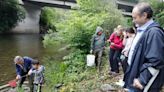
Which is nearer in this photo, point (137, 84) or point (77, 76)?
point (137, 84)

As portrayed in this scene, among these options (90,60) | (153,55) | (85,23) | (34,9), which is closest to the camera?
(153,55)

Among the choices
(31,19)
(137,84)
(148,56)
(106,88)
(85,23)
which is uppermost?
(148,56)

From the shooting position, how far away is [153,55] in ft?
12.7

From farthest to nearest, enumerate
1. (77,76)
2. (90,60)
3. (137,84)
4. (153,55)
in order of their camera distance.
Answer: (90,60) < (77,76) < (137,84) < (153,55)

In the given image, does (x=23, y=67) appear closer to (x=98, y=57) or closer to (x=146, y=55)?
(x=98, y=57)

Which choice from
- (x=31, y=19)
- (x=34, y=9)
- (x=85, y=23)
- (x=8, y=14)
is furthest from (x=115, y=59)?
(x=34, y=9)

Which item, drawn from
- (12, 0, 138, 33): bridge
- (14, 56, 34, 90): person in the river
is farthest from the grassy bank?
(12, 0, 138, 33): bridge

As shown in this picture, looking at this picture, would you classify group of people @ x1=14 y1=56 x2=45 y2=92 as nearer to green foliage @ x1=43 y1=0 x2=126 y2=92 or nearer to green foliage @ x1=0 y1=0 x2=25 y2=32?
green foliage @ x1=43 y1=0 x2=126 y2=92

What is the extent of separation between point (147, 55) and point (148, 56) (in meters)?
0.03

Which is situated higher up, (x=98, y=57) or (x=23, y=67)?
(x=23, y=67)

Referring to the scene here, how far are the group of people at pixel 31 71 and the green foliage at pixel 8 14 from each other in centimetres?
2315

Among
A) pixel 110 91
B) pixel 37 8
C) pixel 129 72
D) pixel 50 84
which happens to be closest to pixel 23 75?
pixel 50 84

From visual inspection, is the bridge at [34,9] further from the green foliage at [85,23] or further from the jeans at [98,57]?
the jeans at [98,57]

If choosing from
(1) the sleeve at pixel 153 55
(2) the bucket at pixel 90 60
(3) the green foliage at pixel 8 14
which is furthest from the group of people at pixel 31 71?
(3) the green foliage at pixel 8 14
